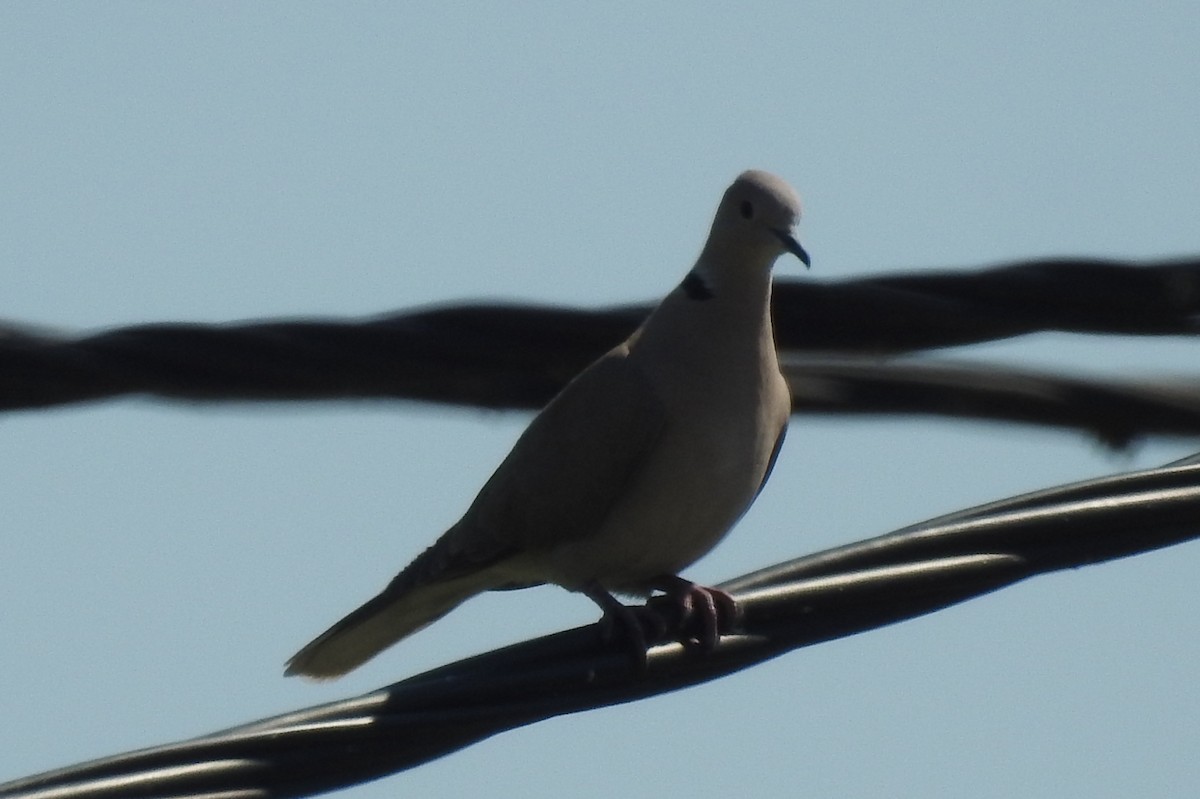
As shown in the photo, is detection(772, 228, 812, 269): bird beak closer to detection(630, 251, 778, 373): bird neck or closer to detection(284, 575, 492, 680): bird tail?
detection(630, 251, 778, 373): bird neck

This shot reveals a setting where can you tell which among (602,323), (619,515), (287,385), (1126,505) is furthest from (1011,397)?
(287,385)

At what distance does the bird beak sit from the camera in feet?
17.0

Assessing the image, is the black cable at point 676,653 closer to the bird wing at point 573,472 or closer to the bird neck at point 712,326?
the bird wing at point 573,472

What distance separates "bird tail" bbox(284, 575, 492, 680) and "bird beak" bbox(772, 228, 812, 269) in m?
1.17

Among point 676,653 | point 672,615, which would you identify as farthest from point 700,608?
point 676,653

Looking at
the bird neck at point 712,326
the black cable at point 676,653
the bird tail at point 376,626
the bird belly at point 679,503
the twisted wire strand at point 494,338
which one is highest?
the bird neck at point 712,326

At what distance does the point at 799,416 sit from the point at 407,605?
133 cm

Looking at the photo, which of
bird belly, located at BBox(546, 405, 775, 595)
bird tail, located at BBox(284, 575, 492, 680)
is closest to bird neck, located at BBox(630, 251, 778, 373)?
bird belly, located at BBox(546, 405, 775, 595)

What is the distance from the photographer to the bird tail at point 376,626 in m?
5.00

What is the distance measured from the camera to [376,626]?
507cm

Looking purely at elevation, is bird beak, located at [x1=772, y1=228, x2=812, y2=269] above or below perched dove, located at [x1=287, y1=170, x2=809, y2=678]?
above

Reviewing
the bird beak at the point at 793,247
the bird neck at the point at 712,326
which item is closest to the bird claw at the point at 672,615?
the bird neck at the point at 712,326

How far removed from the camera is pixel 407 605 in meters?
5.07

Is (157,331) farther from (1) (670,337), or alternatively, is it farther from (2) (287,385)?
(1) (670,337)
